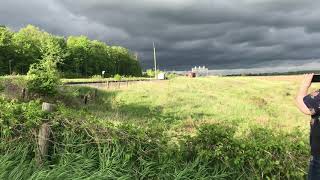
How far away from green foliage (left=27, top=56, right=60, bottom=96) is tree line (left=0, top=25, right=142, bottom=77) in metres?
39.3

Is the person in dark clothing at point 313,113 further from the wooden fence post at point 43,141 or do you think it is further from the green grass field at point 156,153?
the wooden fence post at point 43,141

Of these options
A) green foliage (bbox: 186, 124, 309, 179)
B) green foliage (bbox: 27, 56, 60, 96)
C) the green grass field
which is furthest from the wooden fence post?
green foliage (bbox: 27, 56, 60, 96)

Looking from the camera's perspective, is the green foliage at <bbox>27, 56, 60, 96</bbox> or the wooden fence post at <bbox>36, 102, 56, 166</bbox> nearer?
the wooden fence post at <bbox>36, 102, 56, 166</bbox>

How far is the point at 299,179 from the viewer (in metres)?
6.84

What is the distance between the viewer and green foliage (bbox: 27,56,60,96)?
3080 centimetres

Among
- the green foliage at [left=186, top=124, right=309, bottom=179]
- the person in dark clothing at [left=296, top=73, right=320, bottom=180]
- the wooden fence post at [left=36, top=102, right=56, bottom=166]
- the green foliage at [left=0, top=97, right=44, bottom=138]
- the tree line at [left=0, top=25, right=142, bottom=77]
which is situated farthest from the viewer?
the tree line at [left=0, top=25, right=142, bottom=77]

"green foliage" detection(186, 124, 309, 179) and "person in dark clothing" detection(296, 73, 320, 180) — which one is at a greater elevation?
"person in dark clothing" detection(296, 73, 320, 180)

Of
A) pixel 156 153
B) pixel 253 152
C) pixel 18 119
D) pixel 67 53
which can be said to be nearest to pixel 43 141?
pixel 18 119

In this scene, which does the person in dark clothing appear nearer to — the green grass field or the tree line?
the green grass field

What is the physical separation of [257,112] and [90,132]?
33.1m

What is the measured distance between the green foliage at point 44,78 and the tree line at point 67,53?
3926 centimetres

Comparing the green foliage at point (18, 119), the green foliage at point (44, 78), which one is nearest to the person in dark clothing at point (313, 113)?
the green foliage at point (18, 119)

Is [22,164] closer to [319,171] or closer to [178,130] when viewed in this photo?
[178,130]

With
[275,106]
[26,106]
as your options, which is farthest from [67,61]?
[26,106]
